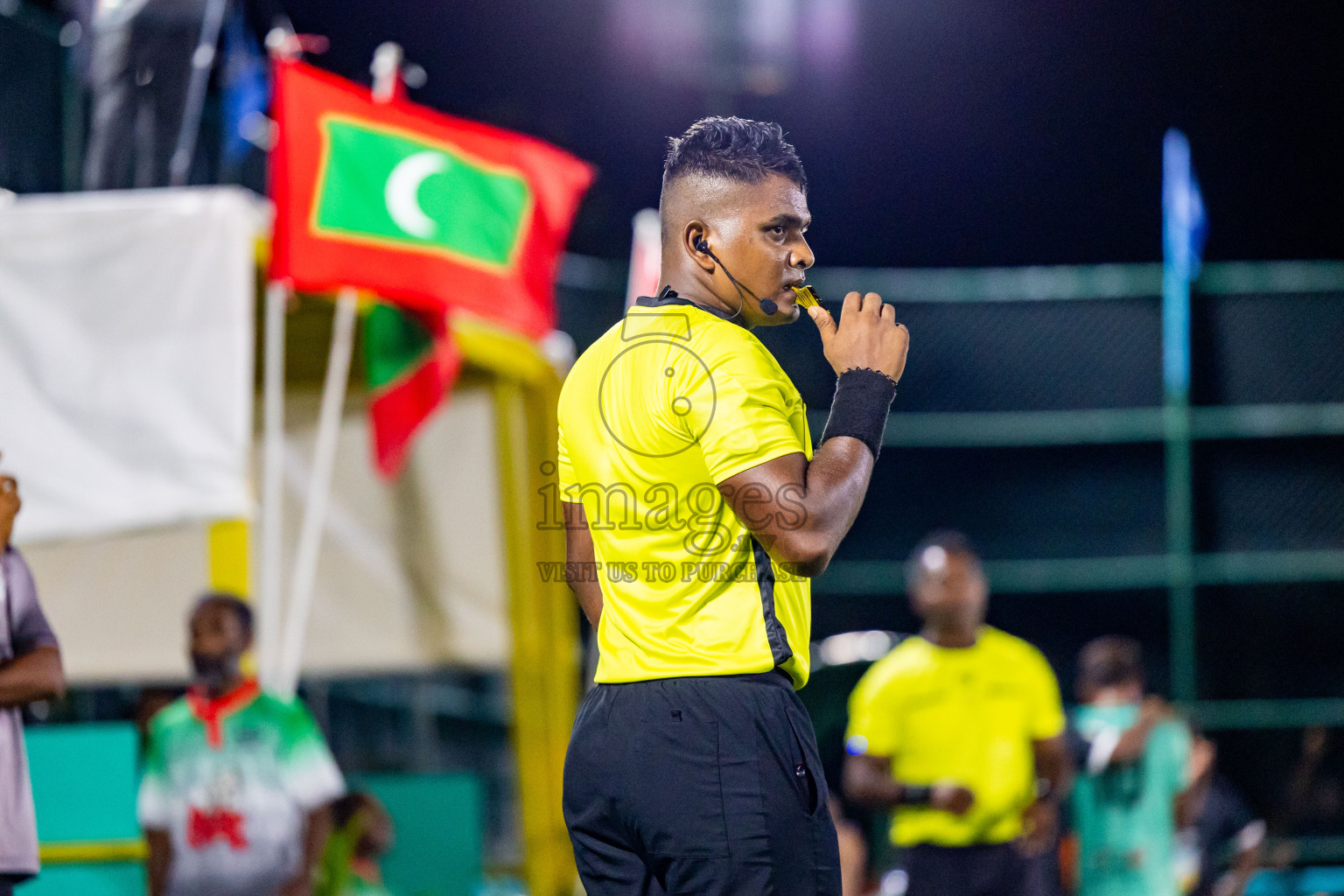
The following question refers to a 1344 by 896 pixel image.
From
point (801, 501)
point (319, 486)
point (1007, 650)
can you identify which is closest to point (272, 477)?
point (319, 486)

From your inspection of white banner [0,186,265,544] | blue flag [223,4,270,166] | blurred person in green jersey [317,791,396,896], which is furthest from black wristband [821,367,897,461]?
blue flag [223,4,270,166]

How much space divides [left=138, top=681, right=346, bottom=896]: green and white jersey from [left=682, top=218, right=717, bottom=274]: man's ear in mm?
3834

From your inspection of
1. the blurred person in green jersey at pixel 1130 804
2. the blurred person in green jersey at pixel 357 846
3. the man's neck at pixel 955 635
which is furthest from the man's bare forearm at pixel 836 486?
the blurred person in green jersey at pixel 1130 804

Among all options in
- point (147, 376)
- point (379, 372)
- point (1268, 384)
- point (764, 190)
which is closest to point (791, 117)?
point (1268, 384)

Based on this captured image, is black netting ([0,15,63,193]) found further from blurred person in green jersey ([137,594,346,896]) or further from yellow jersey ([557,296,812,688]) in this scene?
yellow jersey ([557,296,812,688])

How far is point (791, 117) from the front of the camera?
22.5 m

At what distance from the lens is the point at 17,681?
371cm

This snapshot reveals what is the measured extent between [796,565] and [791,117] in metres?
20.8

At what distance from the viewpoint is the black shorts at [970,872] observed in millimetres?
6047

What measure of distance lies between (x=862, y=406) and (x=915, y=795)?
396cm

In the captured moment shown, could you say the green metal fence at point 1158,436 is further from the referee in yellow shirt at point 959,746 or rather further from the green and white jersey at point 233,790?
the green and white jersey at point 233,790

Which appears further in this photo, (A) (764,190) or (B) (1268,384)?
(B) (1268,384)

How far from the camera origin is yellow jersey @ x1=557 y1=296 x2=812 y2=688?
249cm

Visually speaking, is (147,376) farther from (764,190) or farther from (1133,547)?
(1133,547)
